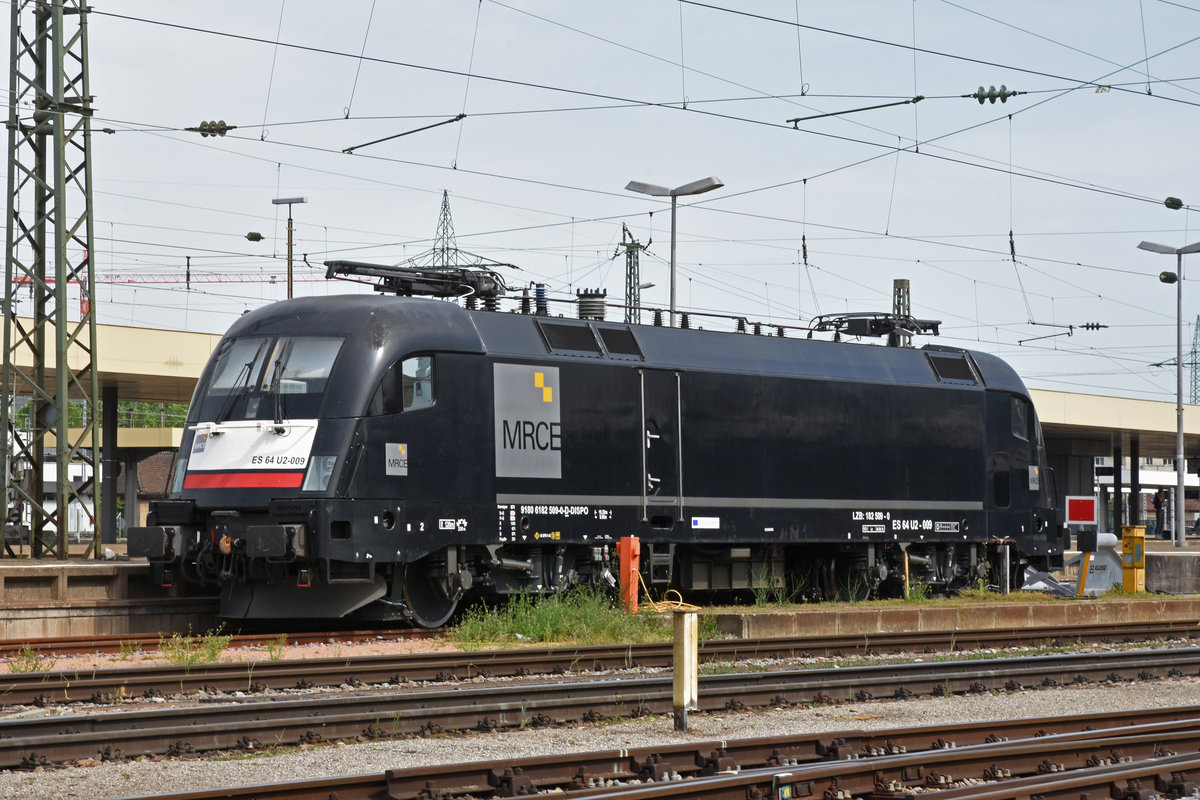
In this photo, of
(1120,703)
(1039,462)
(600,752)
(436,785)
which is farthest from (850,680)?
(1039,462)

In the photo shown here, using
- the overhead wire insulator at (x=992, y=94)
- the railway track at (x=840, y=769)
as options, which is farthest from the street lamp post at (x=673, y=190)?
the railway track at (x=840, y=769)

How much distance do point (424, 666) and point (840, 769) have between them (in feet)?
19.0

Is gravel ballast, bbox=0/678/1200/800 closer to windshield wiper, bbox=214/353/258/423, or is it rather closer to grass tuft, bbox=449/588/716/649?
grass tuft, bbox=449/588/716/649

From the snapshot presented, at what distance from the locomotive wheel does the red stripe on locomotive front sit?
70.2 inches

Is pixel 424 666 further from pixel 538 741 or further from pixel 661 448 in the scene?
pixel 661 448

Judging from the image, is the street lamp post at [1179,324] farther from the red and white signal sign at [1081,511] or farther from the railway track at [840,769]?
the railway track at [840,769]

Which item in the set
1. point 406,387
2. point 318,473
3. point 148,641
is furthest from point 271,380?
point 148,641

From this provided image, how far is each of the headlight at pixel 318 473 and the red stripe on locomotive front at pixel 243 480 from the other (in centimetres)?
8

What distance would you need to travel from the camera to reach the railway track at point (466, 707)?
8828 mm

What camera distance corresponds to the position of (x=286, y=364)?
15977 mm

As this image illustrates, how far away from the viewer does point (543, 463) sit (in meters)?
17.2

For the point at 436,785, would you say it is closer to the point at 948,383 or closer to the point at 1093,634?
the point at 1093,634

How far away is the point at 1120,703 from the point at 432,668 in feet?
19.0

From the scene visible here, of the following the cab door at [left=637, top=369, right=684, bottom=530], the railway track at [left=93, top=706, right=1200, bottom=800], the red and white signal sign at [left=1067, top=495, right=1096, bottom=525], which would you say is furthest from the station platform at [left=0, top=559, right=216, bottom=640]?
the red and white signal sign at [left=1067, top=495, right=1096, bottom=525]
